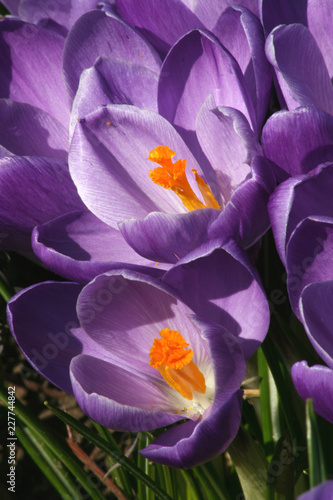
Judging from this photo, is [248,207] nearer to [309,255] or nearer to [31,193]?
[309,255]

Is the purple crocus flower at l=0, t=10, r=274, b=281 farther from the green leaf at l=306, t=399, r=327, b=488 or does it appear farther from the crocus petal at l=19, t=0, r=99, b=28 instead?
the green leaf at l=306, t=399, r=327, b=488

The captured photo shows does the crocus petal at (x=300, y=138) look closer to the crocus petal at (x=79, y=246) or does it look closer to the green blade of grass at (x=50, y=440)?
the crocus petal at (x=79, y=246)

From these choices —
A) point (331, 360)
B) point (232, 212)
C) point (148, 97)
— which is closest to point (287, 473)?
point (331, 360)

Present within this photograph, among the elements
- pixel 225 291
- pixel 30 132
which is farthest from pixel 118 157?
pixel 225 291

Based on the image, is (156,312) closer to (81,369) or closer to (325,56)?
(81,369)

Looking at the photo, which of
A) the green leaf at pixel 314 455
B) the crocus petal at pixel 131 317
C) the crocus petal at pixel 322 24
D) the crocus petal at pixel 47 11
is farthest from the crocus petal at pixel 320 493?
the crocus petal at pixel 47 11

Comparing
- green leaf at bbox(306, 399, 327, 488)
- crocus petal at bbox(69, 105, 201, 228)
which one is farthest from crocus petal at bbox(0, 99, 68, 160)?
green leaf at bbox(306, 399, 327, 488)
